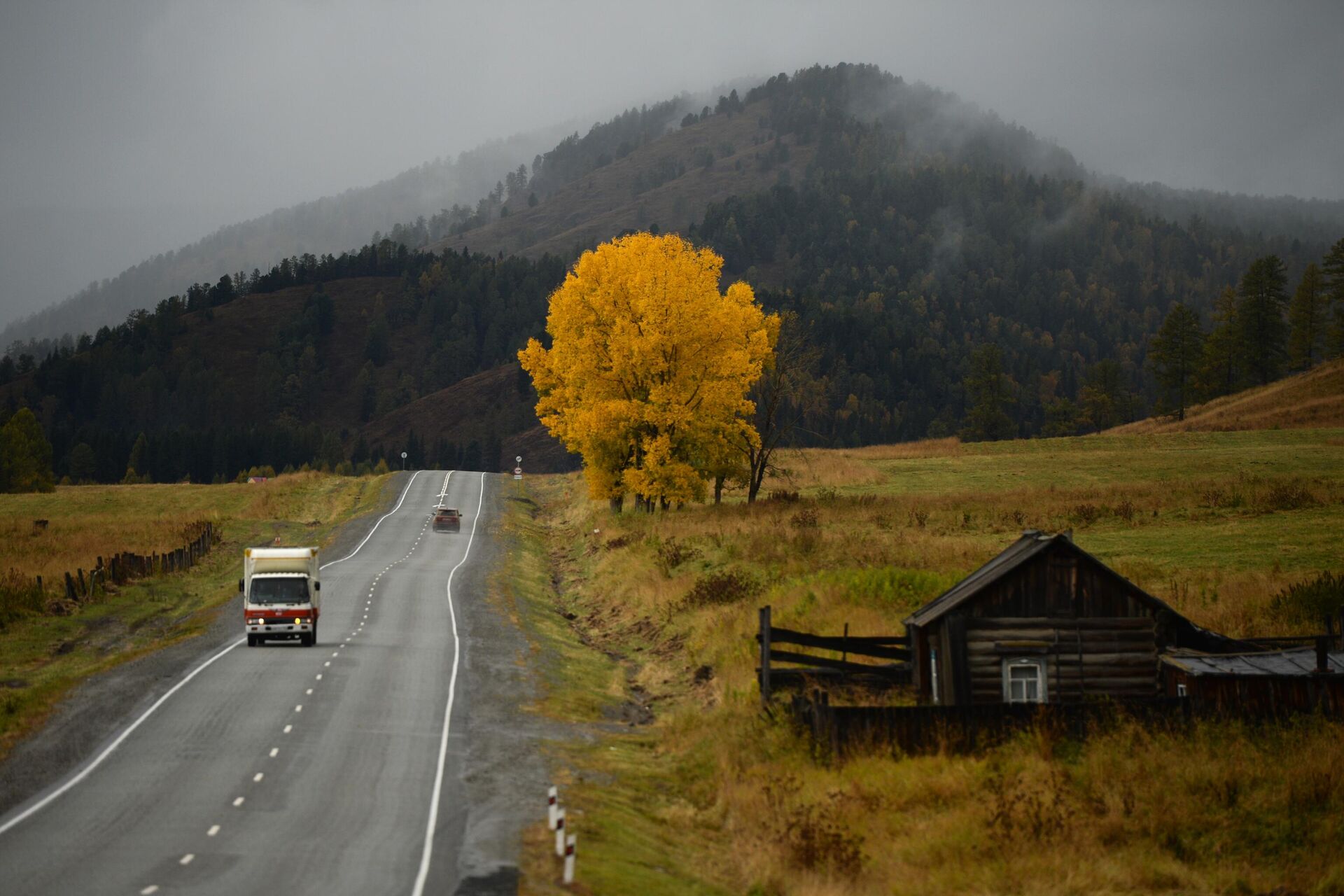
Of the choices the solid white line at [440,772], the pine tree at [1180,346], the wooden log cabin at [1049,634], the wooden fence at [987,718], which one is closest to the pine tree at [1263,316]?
the pine tree at [1180,346]

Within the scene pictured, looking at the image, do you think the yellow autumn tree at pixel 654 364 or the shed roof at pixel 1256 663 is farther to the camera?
the yellow autumn tree at pixel 654 364

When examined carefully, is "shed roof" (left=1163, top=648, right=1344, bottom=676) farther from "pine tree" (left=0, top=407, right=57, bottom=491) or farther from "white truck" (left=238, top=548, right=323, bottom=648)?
"pine tree" (left=0, top=407, right=57, bottom=491)

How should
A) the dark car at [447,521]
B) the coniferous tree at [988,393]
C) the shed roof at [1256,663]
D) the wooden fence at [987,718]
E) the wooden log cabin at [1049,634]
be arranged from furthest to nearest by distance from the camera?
the coniferous tree at [988,393], the dark car at [447,521], the wooden log cabin at [1049,634], the shed roof at [1256,663], the wooden fence at [987,718]

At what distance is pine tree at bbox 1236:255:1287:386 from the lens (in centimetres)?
12225

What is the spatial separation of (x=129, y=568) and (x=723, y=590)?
26.6m

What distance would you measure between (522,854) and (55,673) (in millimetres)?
20929

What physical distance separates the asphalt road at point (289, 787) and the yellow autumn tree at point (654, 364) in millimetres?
21406

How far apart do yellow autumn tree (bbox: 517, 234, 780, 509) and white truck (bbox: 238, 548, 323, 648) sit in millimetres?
23304

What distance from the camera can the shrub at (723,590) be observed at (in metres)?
38.6

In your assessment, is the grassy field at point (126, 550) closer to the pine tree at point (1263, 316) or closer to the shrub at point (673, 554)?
the shrub at point (673, 554)

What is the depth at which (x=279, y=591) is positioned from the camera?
37438 millimetres

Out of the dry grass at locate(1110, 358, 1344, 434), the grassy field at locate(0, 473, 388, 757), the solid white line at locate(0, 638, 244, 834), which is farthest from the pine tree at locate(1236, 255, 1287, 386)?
the solid white line at locate(0, 638, 244, 834)

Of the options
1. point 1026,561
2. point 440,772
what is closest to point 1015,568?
point 1026,561

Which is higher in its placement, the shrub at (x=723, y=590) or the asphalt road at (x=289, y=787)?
the shrub at (x=723, y=590)
